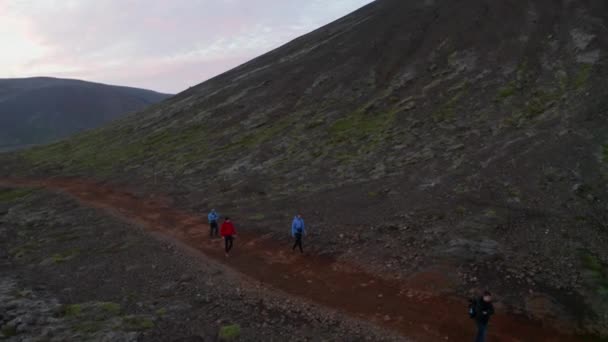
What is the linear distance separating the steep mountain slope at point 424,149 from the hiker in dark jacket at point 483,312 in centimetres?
350

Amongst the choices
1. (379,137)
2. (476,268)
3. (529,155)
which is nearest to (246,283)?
(476,268)

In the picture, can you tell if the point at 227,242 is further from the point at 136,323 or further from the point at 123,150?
the point at 123,150

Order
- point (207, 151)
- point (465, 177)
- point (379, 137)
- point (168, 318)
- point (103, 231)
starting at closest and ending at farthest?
point (168, 318)
point (465, 177)
point (103, 231)
point (379, 137)
point (207, 151)

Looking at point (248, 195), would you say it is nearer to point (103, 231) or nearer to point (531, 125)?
point (103, 231)

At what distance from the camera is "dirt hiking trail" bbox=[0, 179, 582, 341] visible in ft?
54.7

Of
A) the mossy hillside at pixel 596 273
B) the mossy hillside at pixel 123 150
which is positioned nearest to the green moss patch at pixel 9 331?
the mossy hillside at pixel 596 273

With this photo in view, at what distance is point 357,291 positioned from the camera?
20.3 meters

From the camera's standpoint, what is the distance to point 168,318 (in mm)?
18953

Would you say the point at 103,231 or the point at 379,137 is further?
the point at 379,137

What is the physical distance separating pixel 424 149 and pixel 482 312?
26110 millimetres

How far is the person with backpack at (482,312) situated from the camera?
14984 millimetres

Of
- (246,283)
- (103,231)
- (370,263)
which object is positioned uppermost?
(103,231)

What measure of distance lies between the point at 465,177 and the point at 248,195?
58.5ft

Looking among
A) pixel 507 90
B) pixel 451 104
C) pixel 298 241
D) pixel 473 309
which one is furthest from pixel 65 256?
pixel 507 90
